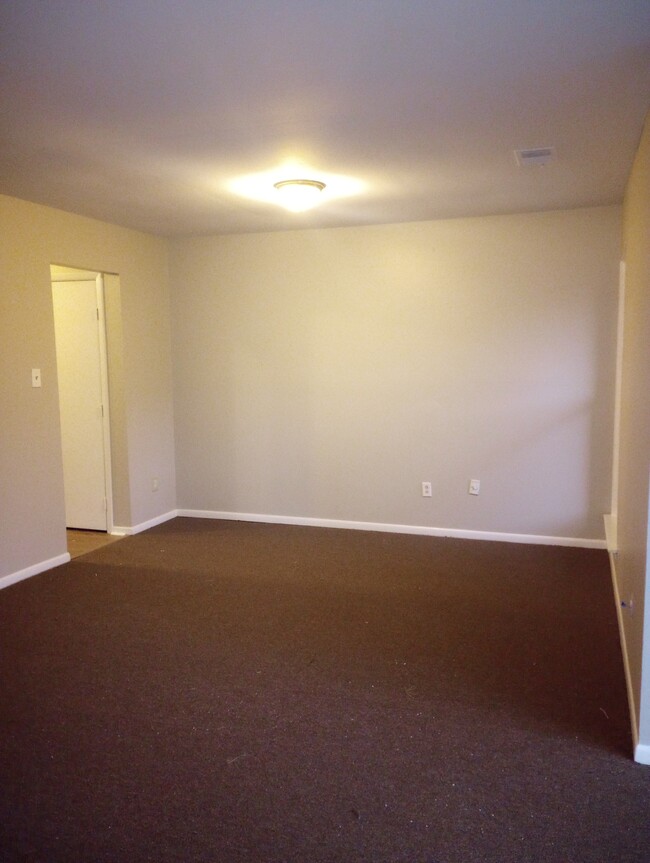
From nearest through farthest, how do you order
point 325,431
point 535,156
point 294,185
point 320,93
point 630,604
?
point 320,93 < point 630,604 < point 535,156 < point 294,185 < point 325,431

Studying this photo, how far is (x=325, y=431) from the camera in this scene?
523 centimetres

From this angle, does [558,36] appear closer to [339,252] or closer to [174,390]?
[339,252]

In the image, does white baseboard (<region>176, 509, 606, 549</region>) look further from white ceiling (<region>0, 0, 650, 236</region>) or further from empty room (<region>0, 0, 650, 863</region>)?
white ceiling (<region>0, 0, 650, 236</region>)

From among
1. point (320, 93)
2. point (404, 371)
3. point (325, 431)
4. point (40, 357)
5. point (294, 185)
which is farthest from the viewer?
point (325, 431)

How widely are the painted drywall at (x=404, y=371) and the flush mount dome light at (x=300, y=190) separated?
1.25 metres

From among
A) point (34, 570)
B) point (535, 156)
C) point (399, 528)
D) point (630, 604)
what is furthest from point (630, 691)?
point (34, 570)

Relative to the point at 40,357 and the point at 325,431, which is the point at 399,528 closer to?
the point at 325,431

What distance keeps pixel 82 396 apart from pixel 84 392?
0.04 meters

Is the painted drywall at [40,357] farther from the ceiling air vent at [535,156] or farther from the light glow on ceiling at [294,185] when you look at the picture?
the ceiling air vent at [535,156]

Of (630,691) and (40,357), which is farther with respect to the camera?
(40,357)

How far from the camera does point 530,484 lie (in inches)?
187

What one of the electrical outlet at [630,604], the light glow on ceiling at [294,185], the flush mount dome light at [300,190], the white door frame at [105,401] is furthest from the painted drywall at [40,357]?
the electrical outlet at [630,604]

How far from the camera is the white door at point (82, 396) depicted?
504cm

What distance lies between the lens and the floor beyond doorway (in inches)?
190
